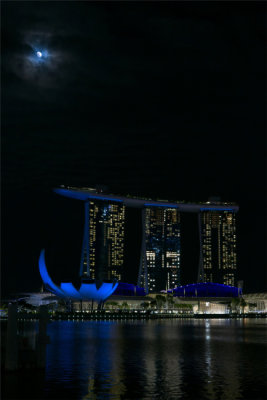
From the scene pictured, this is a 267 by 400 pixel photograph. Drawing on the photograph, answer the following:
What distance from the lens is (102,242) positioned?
7392 inches

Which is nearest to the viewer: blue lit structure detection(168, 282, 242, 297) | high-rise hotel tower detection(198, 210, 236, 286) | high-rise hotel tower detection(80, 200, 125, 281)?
blue lit structure detection(168, 282, 242, 297)

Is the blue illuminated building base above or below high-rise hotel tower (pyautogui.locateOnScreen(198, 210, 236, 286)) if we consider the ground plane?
below

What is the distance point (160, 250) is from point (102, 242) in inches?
788

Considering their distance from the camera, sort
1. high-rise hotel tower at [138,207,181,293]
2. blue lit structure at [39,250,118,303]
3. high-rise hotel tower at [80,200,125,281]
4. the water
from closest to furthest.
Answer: the water, blue lit structure at [39,250,118,303], high-rise hotel tower at [80,200,125,281], high-rise hotel tower at [138,207,181,293]

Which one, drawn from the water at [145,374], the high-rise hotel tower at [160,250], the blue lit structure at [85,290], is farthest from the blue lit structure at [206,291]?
the water at [145,374]

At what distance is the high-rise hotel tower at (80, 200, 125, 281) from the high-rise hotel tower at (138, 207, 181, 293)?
27.5ft

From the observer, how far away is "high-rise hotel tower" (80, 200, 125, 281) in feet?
604

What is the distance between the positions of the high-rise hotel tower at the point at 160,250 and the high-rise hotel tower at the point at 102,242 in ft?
27.5

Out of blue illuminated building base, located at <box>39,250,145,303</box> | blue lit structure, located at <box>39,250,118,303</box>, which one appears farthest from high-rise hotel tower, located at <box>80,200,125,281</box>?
blue lit structure, located at <box>39,250,118,303</box>

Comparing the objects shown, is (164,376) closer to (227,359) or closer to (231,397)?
(231,397)

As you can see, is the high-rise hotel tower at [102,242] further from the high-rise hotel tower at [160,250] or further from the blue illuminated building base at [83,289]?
the blue illuminated building base at [83,289]

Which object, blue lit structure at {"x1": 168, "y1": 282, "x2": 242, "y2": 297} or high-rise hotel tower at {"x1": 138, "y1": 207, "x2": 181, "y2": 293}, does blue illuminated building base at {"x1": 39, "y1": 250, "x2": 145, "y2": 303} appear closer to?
blue lit structure at {"x1": 168, "y1": 282, "x2": 242, "y2": 297}

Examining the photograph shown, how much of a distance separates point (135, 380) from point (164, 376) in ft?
5.62

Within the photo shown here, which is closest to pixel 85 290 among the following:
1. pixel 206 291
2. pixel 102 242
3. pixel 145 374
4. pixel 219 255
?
pixel 206 291
